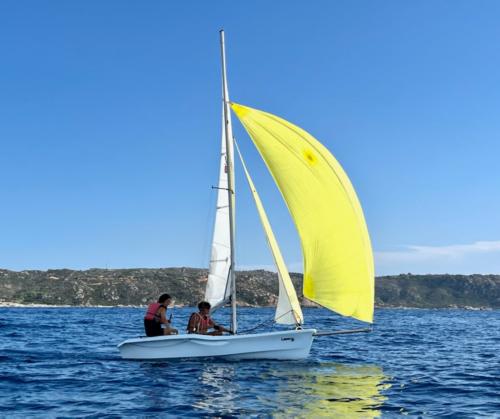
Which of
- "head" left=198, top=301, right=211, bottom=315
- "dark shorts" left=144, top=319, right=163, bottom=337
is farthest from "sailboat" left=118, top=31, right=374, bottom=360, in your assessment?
"dark shorts" left=144, top=319, right=163, bottom=337

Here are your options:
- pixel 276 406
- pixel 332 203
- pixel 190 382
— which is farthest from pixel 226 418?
pixel 332 203

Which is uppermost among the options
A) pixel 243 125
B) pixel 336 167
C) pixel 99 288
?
pixel 243 125

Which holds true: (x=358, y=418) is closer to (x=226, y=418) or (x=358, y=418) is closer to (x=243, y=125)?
(x=226, y=418)

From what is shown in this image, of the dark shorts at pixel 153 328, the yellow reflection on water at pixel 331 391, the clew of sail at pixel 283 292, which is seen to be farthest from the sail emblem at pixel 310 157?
the dark shorts at pixel 153 328

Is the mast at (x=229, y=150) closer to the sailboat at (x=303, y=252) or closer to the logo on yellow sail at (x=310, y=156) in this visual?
the sailboat at (x=303, y=252)

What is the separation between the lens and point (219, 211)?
19984 mm

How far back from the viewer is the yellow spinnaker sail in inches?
703

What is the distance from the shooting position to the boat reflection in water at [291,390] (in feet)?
40.8

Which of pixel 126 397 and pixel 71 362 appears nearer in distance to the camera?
pixel 126 397

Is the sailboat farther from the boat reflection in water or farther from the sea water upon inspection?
the boat reflection in water

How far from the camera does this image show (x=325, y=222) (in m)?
18.1

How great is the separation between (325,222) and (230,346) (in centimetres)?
512

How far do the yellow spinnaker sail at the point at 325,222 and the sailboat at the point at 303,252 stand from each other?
0.03m

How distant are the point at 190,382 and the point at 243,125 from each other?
8.99 m
